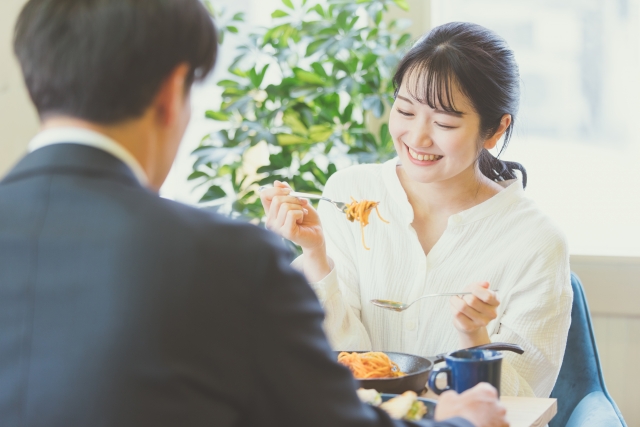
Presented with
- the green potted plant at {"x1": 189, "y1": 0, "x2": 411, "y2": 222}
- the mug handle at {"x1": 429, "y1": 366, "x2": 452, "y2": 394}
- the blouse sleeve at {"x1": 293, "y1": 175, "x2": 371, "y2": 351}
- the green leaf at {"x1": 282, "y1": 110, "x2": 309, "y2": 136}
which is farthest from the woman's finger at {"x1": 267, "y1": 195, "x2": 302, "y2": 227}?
the green leaf at {"x1": 282, "y1": 110, "x2": 309, "y2": 136}

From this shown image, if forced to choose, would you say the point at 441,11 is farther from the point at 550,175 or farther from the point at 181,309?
the point at 181,309

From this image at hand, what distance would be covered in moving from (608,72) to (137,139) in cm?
250

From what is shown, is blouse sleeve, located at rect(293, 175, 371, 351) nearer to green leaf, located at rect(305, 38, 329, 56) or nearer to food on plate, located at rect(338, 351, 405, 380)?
food on plate, located at rect(338, 351, 405, 380)

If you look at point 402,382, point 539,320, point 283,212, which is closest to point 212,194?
point 283,212

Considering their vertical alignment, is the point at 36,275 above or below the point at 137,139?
below

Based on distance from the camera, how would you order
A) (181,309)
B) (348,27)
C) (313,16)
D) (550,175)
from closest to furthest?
(181,309) → (348,27) → (550,175) → (313,16)

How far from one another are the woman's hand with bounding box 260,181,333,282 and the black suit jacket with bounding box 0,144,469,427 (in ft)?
3.25

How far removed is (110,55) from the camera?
2.65 ft

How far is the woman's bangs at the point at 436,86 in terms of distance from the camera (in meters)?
1.89

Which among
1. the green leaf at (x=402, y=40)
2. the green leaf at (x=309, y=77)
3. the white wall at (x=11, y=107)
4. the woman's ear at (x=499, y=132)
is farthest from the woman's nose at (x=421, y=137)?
the white wall at (x=11, y=107)

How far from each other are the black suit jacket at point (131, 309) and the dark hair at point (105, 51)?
59 mm

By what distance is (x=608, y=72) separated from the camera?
2.92 metres

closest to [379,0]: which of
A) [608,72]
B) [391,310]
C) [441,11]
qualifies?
[441,11]

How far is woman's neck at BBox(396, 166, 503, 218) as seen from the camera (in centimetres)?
207
